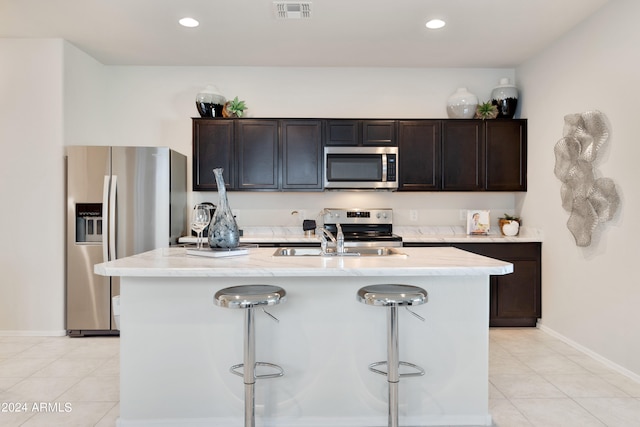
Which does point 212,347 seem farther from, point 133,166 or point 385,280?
point 133,166

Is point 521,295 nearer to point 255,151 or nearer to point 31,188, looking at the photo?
point 255,151

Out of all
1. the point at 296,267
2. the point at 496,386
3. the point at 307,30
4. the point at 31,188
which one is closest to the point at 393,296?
the point at 296,267

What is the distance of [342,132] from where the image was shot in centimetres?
439

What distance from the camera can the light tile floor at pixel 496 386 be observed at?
238 centimetres

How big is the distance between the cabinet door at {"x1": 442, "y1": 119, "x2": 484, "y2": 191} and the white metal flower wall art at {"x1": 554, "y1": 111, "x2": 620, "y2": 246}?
0.79 m

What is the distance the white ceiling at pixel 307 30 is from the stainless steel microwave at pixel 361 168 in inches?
38.5

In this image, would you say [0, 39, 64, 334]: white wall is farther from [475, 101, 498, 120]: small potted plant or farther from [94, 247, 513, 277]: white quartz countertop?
[475, 101, 498, 120]: small potted plant

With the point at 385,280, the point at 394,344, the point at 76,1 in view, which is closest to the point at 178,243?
the point at 76,1

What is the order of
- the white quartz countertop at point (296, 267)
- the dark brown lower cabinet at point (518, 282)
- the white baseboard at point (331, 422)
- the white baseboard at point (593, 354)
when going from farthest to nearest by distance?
the dark brown lower cabinet at point (518, 282) → the white baseboard at point (593, 354) → the white baseboard at point (331, 422) → the white quartz countertop at point (296, 267)

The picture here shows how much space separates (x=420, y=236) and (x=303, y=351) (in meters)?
2.38

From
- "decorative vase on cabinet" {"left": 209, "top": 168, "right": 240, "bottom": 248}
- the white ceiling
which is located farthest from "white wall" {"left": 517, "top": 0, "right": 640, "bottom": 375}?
"decorative vase on cabinet" {"left": 209, "top": 168, "right": 240, "bottom": 248}

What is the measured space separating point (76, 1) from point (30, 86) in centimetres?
120

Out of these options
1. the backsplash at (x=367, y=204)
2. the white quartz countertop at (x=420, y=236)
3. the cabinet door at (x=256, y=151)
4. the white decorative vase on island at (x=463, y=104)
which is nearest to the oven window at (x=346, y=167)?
the backsplash at (x=367, y=204)

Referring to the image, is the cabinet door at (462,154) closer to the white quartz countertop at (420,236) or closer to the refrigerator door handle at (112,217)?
the white quartz countertop at (420,236)
